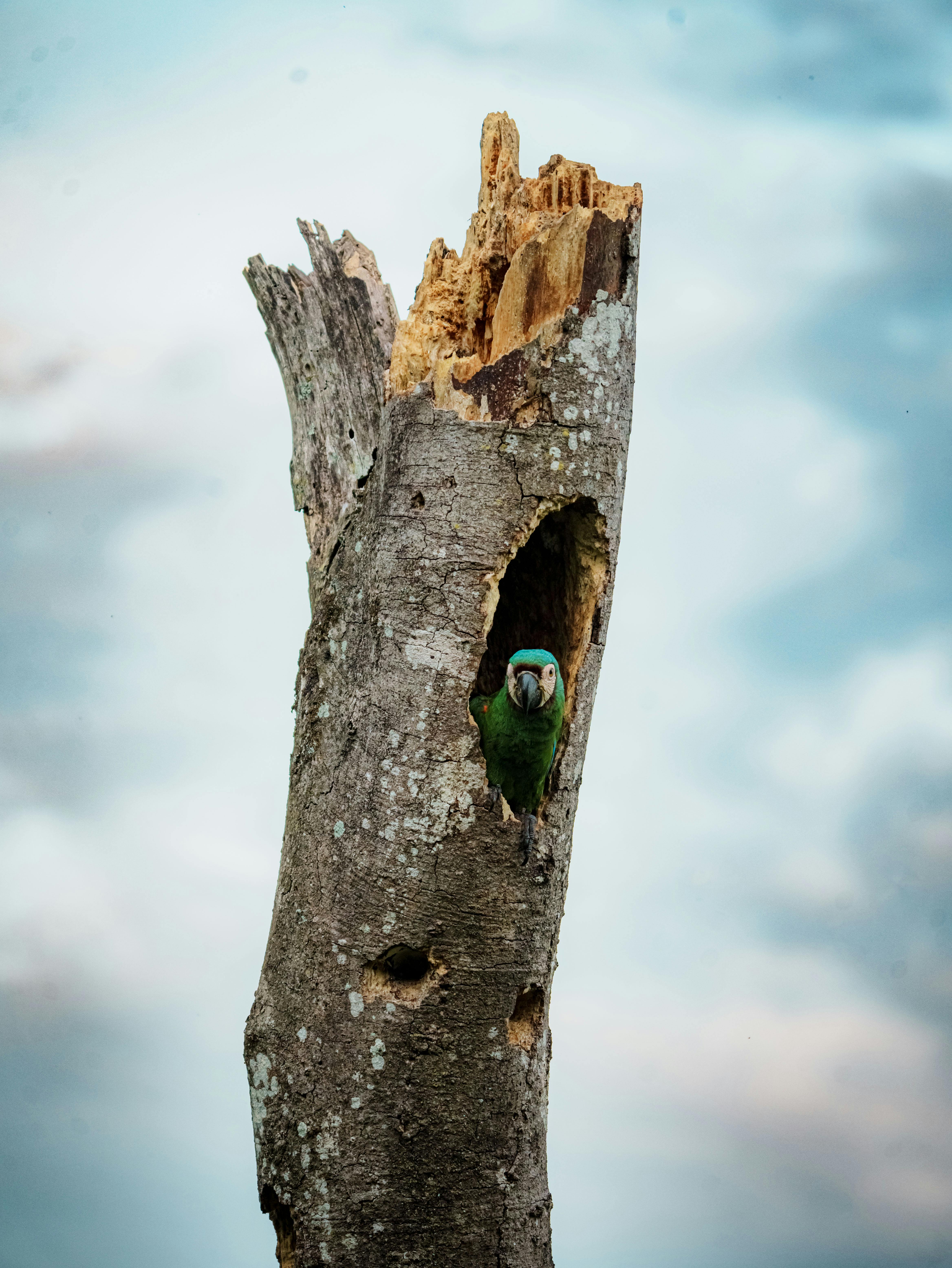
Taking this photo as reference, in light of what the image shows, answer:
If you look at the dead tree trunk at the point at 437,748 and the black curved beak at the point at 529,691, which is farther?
the black curved beak at the point at 529,691

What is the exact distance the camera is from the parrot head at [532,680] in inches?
179

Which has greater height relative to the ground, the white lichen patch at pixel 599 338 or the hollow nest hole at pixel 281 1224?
the white lichen patch at pixel 599 338

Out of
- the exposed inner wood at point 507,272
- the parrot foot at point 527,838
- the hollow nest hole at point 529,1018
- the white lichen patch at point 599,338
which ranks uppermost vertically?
the exposed inner wood at point 507,272

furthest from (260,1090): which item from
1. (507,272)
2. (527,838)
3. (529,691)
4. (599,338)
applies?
(507,272)

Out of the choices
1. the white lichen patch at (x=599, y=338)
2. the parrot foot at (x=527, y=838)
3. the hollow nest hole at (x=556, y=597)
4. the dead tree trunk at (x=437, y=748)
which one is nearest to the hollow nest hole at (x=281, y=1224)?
the dead tree trunk at (x=437, y=748)

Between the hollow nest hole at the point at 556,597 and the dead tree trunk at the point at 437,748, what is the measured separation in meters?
0.02

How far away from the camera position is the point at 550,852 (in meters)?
4.45

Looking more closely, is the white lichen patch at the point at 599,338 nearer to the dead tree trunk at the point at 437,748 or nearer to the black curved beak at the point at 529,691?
the dead tree trunk at the point at 437,748

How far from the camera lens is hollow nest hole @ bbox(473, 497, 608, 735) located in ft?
15.3

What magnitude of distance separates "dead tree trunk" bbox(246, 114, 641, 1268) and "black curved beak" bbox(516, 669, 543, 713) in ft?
0.56

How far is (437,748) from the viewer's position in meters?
4.24

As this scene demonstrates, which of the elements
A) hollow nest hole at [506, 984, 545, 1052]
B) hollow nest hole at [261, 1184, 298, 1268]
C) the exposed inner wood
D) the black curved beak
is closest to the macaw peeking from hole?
the black curved beak

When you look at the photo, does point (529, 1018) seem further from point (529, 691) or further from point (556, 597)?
point (556, 597)

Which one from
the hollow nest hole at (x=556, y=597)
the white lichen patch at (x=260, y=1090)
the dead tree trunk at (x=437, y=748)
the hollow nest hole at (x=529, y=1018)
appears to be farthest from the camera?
the hollow nest hole at (x=556, y=597)
